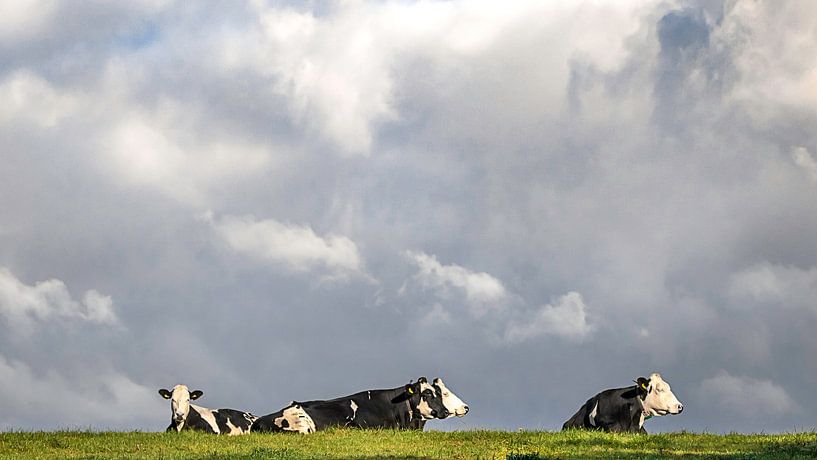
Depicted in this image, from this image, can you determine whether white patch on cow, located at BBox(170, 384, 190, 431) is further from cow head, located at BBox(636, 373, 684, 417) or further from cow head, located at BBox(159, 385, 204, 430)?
cow head, located at BBox(636, 373, 684, 417)

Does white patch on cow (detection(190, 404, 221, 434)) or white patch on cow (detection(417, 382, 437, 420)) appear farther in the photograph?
white patch on cow (detection(417, 382, 437, 420))

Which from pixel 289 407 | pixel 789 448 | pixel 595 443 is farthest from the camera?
pixel 289 407

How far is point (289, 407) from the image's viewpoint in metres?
33.4

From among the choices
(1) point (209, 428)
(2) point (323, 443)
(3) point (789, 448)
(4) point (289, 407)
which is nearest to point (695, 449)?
(3) point (789, 448)

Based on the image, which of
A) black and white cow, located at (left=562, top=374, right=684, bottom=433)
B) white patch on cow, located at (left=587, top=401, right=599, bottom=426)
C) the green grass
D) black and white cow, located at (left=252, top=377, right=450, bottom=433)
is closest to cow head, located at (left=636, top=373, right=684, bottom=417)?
black and white cow, located at (left=562, top=374, right=684, bottom=433)

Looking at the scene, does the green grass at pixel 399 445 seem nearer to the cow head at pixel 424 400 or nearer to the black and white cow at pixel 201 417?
the black and white cow at pixel 201 417

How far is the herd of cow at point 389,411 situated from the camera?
33250 millimetres

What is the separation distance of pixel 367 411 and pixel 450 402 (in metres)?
3.11

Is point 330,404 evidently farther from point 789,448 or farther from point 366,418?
point 789,448

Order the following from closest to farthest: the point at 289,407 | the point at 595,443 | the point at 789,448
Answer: the point at 789,448 → the point at 595,443 → the point at 289,407

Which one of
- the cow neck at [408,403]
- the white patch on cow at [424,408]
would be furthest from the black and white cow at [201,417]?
the white patch on cow at [424,408]

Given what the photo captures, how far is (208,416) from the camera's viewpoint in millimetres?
34062

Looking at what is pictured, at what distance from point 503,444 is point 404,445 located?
2.47 meters

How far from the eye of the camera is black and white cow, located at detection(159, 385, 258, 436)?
33688mm
